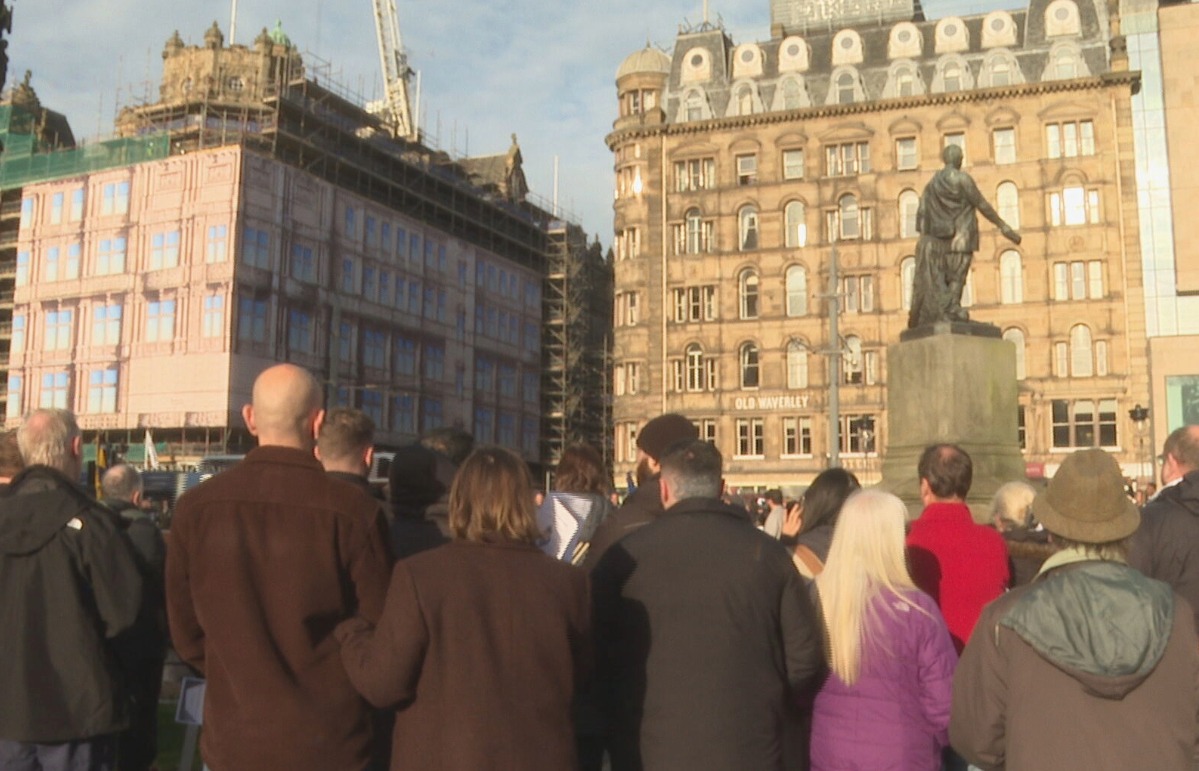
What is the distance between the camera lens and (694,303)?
60594 millimetres

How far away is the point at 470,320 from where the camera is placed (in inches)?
2766

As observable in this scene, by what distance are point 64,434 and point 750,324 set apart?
54582 mm

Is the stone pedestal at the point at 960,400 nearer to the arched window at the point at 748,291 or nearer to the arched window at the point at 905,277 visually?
the arched window at the point at 905,277

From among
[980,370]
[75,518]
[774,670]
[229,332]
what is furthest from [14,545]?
[229,332]

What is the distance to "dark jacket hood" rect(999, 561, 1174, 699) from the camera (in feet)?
12.4

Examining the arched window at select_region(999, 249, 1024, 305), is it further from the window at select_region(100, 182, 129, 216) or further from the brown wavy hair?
the brown wavy hair

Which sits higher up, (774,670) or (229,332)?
(229,332)

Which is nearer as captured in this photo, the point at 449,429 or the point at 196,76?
the point at 449,429

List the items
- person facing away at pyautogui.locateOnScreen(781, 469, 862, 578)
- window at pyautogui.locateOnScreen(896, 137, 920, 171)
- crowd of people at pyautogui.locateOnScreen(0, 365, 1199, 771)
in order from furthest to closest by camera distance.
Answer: window at pyautogui.locateOnScreen(896, 137, 920, 171) → person facing away at pyautogui.locateOnScreen(781, 469, 862, 578) → crowd of people at pyautogui.locateOnScreen(0, 365, 1199, 771)

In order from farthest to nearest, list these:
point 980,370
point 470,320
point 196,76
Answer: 1. point 470,320
2. point 196,76
3. point 980,370

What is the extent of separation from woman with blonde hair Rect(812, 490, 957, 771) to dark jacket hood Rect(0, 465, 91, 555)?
3.41 meters

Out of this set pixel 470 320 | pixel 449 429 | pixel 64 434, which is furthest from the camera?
pixel 470 320

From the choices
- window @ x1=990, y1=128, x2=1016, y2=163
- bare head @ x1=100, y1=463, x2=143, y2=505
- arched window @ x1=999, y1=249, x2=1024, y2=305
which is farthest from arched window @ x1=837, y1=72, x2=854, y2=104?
bare head @ x1=100, y1=463, x2=143, y2=505

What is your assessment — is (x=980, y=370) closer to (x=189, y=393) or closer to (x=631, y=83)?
(x=189, y=393)
